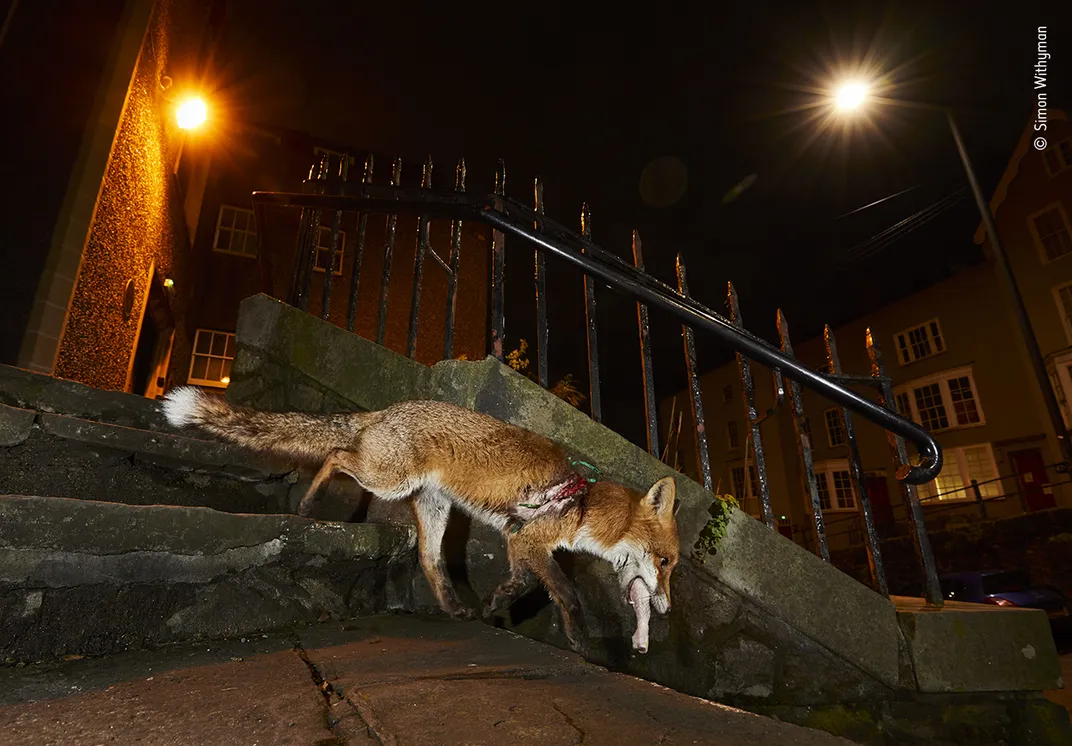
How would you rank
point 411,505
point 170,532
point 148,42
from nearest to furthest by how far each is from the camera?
point 170,532
point 411,505
point 148,42

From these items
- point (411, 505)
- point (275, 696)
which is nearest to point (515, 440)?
point (411, 505)

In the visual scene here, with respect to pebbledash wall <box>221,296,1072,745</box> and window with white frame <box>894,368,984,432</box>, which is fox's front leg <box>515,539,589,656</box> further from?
window with white frame <box>894,368,984,432</box>

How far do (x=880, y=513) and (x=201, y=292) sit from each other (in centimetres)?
2452

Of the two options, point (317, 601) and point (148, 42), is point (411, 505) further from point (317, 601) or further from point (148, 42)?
point (148, 42)

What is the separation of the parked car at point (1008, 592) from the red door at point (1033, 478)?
9951 mm

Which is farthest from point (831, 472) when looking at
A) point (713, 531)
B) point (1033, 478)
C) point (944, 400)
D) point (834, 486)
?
point (713, 531)

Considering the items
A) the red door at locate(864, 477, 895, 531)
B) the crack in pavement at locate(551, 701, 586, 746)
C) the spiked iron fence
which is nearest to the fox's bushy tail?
the spiked iron fence

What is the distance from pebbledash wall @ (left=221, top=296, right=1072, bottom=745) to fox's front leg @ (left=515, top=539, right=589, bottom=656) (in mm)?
301

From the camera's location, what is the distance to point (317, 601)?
2480mm

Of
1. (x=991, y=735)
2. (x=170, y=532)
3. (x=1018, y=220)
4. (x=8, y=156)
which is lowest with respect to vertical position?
(x=991, y=735)

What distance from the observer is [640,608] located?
2.86 metres

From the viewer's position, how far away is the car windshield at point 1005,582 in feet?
27.2

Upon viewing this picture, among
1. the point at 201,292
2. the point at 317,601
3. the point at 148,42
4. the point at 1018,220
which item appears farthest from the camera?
the point at 1018,220

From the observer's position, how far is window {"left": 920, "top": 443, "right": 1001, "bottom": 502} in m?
17.4
